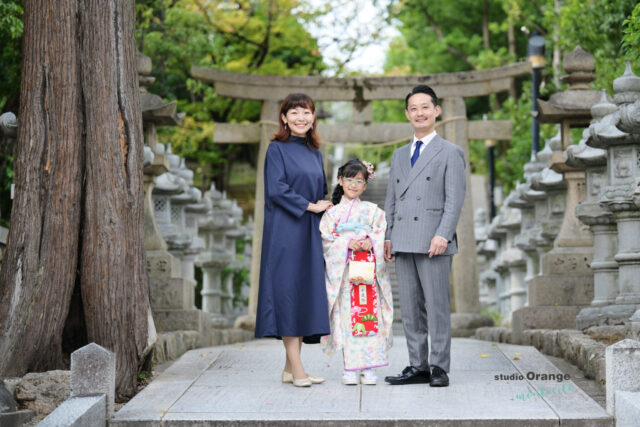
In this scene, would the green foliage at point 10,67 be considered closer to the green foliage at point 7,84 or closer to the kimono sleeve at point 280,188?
the green foliage at point 7,84

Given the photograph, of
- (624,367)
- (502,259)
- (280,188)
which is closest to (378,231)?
(280,188)

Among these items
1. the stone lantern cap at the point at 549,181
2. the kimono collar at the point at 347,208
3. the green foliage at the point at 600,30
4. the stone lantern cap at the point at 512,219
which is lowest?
the stone lantern cap at the point at 512,219

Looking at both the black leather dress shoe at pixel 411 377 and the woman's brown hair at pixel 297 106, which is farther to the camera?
the woman's brown hair at pixel 297 106

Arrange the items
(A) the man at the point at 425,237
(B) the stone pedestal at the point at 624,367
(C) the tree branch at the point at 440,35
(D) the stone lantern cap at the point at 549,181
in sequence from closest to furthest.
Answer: (B) the stone pedestal at the point at 624,367, (A) the man at the point at 425,237, (D) the stone lantern cap at the point at 549,181, (C) the tree branch at the point at 440,35

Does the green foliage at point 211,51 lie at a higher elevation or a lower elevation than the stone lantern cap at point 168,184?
higher

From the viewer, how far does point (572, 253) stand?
10.8 metres

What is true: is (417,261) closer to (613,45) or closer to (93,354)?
(93,354)

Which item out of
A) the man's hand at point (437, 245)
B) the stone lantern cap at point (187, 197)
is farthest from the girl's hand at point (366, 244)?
the stone lantern cap at point (187, 197)

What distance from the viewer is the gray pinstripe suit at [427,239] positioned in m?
6.30

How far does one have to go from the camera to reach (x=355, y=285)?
6.44 meters

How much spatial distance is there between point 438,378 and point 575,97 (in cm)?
629

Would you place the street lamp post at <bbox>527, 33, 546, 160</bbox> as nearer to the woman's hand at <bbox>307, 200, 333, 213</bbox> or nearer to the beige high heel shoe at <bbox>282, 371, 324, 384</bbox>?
the woman's hand at <bbox>307, 200, 333, 213</bbox>

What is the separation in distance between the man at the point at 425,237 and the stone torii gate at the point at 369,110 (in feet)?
31.6

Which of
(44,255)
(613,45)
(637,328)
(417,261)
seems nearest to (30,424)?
(44,255)
